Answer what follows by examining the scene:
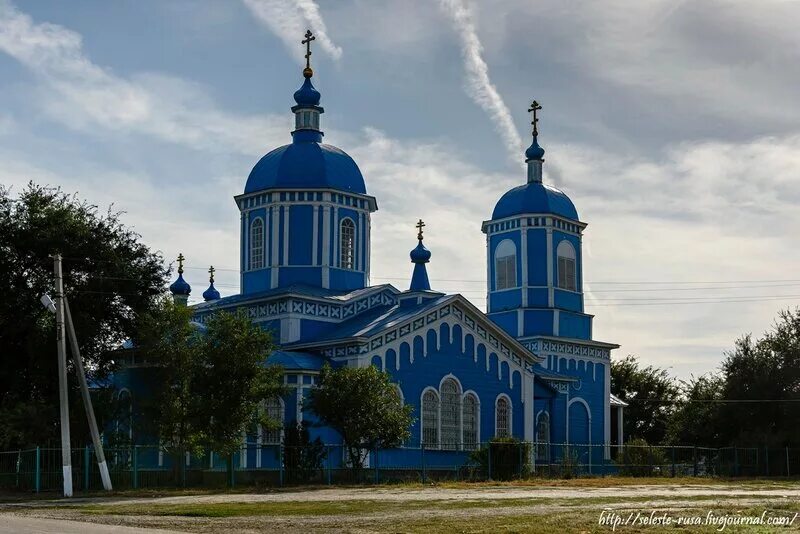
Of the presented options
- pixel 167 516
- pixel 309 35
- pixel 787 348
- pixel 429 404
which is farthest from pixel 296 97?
pixel 167 516

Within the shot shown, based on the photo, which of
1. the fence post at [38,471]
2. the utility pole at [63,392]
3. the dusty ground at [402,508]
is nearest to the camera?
the dusty ground at [402,508]

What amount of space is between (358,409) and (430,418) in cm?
696

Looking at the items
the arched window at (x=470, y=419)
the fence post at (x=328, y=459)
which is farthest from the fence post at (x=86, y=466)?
the arched window at (x=470, y=419)

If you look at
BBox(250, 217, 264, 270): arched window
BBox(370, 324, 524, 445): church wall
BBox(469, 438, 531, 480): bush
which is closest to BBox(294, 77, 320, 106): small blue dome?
BBox(250, 217, 264, 270): arched window

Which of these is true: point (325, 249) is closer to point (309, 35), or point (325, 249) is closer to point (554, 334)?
point (309, 35)

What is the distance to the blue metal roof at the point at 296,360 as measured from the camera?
129 ft

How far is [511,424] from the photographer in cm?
4553

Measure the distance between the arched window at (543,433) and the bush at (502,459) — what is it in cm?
831

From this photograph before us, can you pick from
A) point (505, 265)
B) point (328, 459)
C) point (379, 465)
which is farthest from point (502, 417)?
point (505, 265)

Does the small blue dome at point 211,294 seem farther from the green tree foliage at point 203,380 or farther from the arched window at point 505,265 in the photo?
the green tree foliage at point 203,380

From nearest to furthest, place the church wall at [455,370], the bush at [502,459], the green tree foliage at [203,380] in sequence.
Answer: the green tree foliage at [203,380] < the bush at [502,459] < the church wall at [455,370]

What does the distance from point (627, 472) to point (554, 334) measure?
914 cm

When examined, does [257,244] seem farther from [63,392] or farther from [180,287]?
[63,392]

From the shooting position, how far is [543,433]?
4956 centimetres
